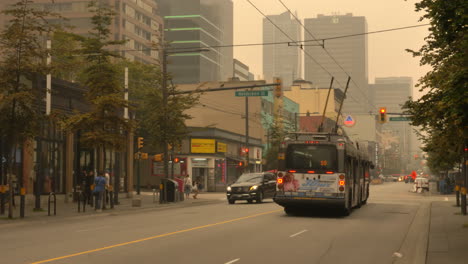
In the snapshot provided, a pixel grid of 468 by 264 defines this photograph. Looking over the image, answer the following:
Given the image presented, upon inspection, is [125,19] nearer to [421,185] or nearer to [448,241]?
[421,185]

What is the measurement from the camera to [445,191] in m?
63.4

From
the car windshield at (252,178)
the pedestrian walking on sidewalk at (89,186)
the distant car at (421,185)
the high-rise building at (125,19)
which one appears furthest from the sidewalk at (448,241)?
the high-rise building at (125,19)

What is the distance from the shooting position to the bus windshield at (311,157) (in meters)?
25.3

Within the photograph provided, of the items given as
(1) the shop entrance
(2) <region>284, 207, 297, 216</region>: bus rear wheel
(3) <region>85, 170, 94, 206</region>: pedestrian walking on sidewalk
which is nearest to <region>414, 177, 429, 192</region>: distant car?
(1) the shop entrance

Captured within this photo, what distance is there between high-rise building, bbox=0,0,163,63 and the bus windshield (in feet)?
304

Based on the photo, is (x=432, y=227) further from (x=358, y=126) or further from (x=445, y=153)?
(x=358, y=126)

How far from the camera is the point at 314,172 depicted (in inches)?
998

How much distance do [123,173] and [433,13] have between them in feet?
112

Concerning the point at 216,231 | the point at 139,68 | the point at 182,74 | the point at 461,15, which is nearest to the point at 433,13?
the point at 461,15

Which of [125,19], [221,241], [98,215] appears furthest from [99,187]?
[125,19]

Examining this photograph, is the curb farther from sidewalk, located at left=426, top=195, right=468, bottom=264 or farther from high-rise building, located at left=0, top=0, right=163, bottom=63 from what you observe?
high-rise building, located at left=0, top=0, right=163, bottom=63

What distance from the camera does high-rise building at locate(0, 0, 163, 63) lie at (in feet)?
394

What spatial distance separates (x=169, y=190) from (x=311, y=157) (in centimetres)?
1633

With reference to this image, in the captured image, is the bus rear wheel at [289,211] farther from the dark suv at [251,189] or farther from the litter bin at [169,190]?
the litter bin at [169,190]
